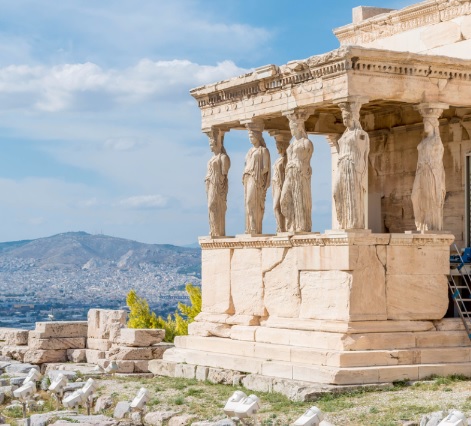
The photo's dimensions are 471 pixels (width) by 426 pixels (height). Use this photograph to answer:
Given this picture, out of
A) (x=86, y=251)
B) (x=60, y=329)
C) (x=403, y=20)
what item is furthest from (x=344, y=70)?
(x=86, y=251)

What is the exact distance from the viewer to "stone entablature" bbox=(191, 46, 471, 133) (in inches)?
678

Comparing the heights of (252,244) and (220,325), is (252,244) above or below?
above

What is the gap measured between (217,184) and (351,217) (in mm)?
3736

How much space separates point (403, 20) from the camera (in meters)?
20.5

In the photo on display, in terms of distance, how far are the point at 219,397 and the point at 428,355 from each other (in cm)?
288

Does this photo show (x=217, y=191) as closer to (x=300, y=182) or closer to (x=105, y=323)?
(x=300, y=182)

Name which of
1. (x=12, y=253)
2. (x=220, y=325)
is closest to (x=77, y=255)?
(x=12, y=253)

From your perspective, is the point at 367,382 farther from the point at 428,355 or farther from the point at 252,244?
the point at 252,244

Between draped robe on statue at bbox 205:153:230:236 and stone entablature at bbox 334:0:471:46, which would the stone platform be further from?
stone entablature at bbox 334:0:471:46

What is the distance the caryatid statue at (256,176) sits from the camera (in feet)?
63.5

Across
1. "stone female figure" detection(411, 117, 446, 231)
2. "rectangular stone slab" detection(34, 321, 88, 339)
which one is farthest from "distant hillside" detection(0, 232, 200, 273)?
"stone female figure" detection(411, 117, 446, 231)

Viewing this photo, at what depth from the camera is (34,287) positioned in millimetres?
152000

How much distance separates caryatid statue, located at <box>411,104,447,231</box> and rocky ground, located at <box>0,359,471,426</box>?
90.6 inches

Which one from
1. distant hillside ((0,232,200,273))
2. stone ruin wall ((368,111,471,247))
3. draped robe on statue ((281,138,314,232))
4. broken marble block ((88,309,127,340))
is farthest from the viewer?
distant hillside ((0,232,200,273))
